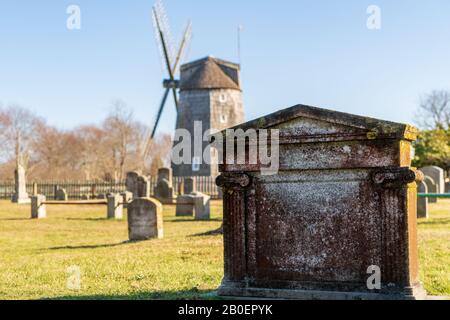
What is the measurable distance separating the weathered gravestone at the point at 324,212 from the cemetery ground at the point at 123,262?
2.64 feet

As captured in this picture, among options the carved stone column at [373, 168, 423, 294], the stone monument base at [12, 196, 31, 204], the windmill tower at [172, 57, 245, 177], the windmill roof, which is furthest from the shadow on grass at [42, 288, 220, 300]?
the windmill roof

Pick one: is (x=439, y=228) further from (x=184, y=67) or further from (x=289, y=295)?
(x=184, y=67)

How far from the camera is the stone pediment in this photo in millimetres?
6019

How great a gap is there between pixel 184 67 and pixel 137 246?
107ft

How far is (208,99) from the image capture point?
43.4 m

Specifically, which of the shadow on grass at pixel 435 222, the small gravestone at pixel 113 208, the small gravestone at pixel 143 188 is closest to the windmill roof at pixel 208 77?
the small gravestone at pixel 143 188

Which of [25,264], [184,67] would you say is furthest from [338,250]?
[184,67]

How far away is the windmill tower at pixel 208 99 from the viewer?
43.5 meters

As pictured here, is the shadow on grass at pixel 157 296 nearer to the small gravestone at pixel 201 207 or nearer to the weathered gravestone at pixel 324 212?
the weathered gravestone at pixel 324 212

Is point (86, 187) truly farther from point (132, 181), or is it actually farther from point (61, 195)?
point (132, 181)

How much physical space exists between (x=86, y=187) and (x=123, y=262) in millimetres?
31554

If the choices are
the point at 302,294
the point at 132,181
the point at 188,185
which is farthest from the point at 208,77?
the point at 302,294

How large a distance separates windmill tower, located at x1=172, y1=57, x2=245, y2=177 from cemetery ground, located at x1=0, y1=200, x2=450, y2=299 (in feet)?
81.5

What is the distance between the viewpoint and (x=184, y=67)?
1766 inches
